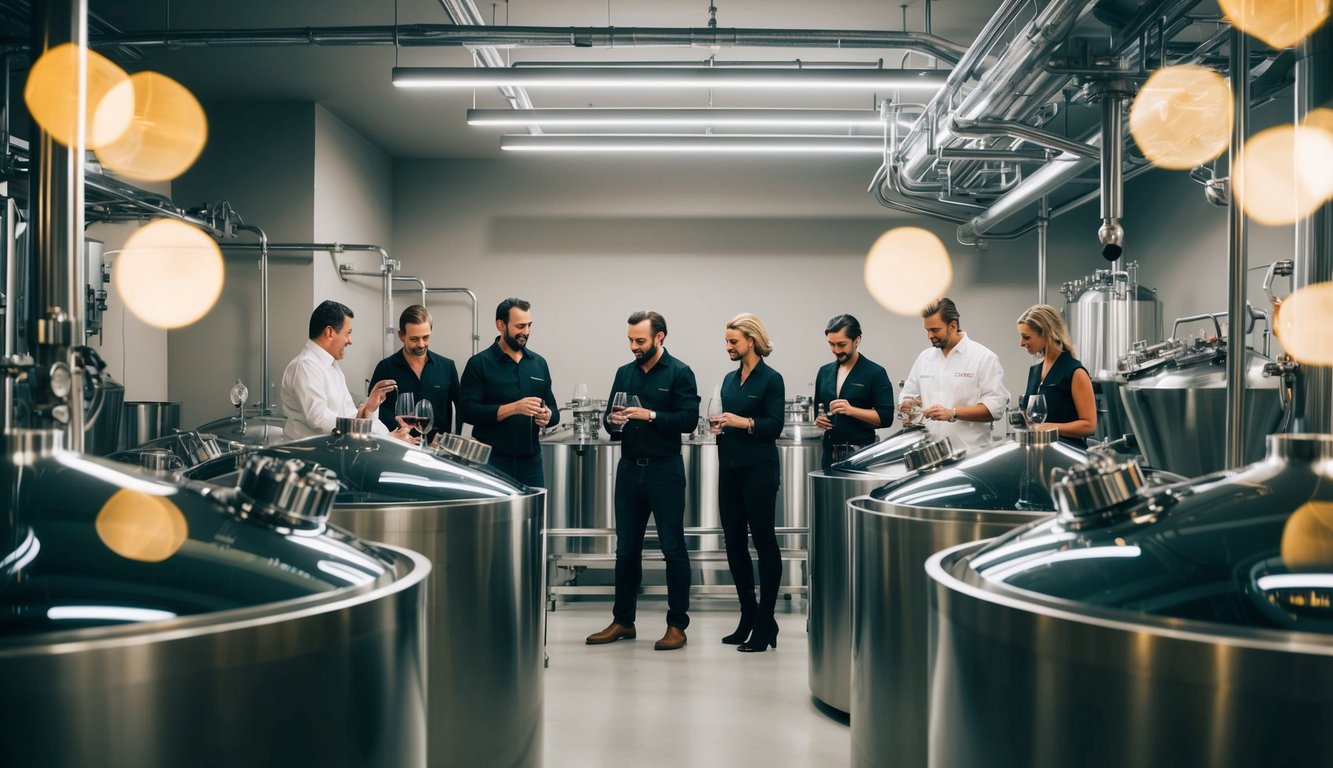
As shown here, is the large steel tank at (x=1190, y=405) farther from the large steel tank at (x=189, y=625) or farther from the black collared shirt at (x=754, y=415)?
the large steel tank at (x=189, y=625)

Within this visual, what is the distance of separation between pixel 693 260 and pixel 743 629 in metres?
4.39

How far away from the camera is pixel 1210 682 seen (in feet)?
3.22

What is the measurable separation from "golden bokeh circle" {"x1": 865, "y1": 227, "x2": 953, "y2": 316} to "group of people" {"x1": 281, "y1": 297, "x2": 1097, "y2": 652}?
3.65 metres

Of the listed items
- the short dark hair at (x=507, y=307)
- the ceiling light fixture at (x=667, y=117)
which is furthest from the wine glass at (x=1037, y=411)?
the ceiling light fixture at (x=667, y=117)

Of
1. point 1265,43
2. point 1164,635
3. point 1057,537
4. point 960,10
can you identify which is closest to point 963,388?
point 1265,43

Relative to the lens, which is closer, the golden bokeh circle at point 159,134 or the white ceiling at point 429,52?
the white ceiling at point 429,52

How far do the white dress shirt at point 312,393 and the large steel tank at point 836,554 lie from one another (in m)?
1.75

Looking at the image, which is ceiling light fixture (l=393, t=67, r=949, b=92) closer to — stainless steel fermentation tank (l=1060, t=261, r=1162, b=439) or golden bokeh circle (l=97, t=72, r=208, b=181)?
golden bokeh circle (l=97, t=72, r=208, b=181)

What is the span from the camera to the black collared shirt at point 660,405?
4551mm

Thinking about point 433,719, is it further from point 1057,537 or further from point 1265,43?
point 1265,43

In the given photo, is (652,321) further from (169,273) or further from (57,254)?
(169,273)

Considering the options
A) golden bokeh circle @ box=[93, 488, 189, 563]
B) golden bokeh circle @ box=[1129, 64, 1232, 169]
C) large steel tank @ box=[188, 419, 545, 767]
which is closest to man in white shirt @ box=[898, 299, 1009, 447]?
golden bokeh circle @ box=[1129, 64, 1232, 169]

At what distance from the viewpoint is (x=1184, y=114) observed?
443 cm

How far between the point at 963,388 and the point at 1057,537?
3.25 m
